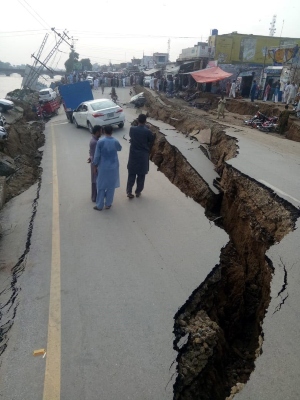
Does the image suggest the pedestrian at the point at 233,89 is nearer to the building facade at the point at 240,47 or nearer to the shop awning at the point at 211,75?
the shop awning at the point at 211,75

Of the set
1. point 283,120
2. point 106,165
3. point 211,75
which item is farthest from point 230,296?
point 211,75

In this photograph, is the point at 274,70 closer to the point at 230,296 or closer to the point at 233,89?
the point at 233,89

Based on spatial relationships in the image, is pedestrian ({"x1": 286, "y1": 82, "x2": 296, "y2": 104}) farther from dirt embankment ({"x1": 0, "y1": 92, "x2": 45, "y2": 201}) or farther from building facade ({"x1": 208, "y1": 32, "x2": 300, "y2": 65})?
building facade ({"x1": 208, "y1": 32, "x2": 300, "y2": 65})

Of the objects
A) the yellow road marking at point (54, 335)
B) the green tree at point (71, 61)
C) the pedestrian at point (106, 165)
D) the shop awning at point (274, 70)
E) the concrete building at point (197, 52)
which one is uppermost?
the concrete building at point (197, 52)

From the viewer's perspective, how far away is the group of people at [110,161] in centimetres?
590

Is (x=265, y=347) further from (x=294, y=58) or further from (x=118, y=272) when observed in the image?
(x=294, y=58)

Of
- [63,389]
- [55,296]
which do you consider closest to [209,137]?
[55,296]

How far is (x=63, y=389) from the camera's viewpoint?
262 centimetres

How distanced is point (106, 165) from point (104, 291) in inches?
111

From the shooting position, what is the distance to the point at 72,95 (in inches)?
768

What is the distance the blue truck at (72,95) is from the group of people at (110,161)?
45.4 ft

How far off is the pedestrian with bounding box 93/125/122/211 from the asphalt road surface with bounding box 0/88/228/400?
1.22 feet

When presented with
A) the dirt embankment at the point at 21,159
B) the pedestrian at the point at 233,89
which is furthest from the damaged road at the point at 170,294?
the pedestrian at the point at 233,89

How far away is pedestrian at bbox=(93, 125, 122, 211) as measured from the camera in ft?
19.2
